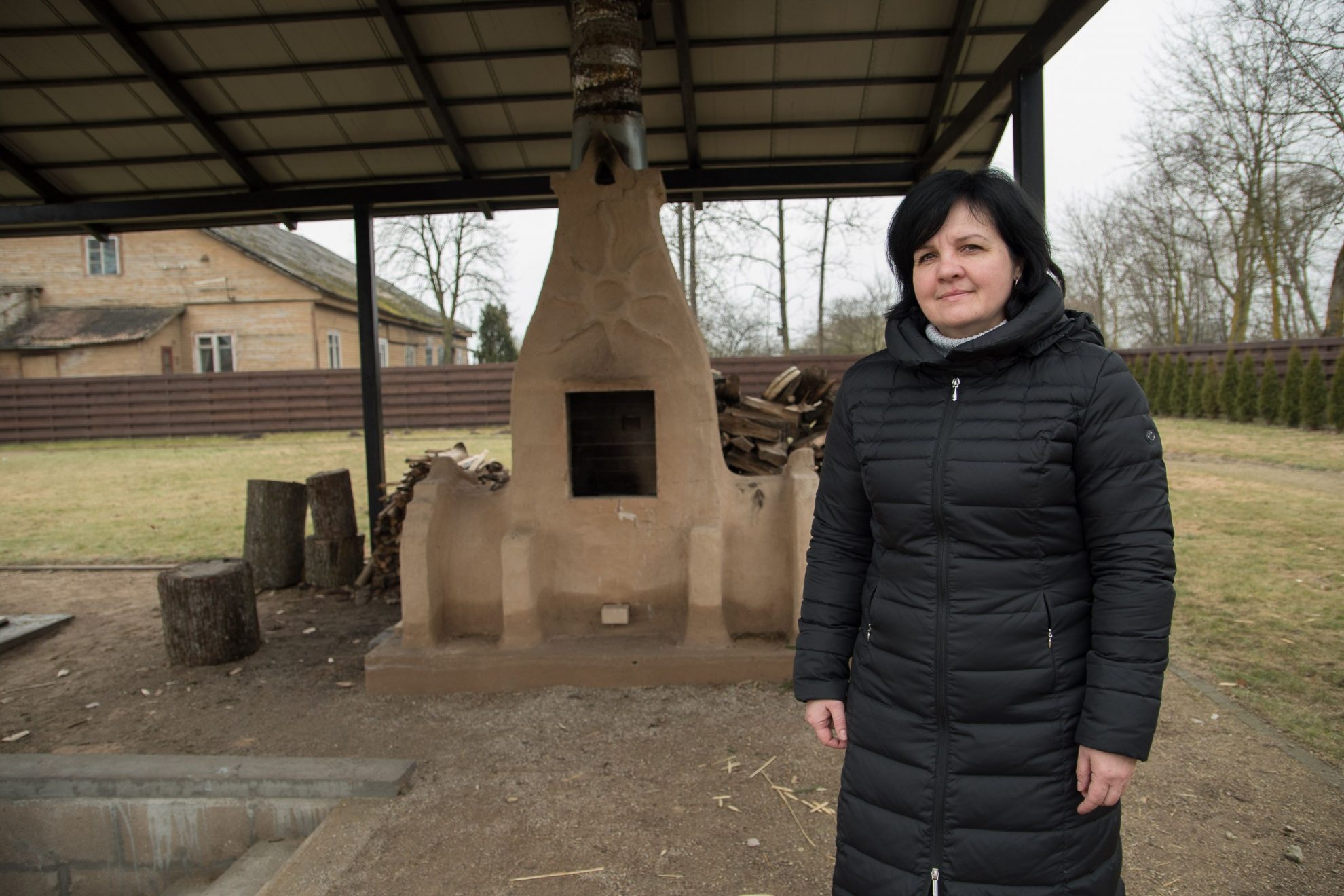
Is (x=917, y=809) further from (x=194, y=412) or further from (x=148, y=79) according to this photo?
(x=194, y=412)

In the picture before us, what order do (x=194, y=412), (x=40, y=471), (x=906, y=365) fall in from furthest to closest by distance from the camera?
(x=194, y=412) → (x=40, y=471) → (x=906, y=365)

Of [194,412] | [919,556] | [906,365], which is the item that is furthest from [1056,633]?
[194,412]

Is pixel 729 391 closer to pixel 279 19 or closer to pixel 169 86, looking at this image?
pixel 279 19

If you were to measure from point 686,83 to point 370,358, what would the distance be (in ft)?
12.8

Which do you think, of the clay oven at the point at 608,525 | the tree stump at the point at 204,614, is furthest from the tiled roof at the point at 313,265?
the clay oven at the point at 608,525

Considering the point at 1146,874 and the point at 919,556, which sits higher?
the point at 919,556

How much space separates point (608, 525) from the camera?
5.44 meters

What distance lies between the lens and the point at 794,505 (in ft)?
17.1

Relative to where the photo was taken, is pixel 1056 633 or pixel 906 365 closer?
pixel 1056 633

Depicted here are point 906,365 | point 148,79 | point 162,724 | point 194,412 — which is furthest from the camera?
point 194,412

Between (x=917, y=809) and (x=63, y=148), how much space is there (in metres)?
8.92

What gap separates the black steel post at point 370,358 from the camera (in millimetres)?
7824

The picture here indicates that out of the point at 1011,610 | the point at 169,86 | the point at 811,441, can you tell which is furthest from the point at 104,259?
the point at 1011,610

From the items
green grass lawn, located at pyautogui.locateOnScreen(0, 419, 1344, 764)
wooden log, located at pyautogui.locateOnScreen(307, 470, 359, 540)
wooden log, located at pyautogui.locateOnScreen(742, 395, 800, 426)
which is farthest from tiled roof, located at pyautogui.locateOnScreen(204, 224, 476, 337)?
wooden log, located at pyautogui.locateOnScreen(742, 395, 800, 426)
